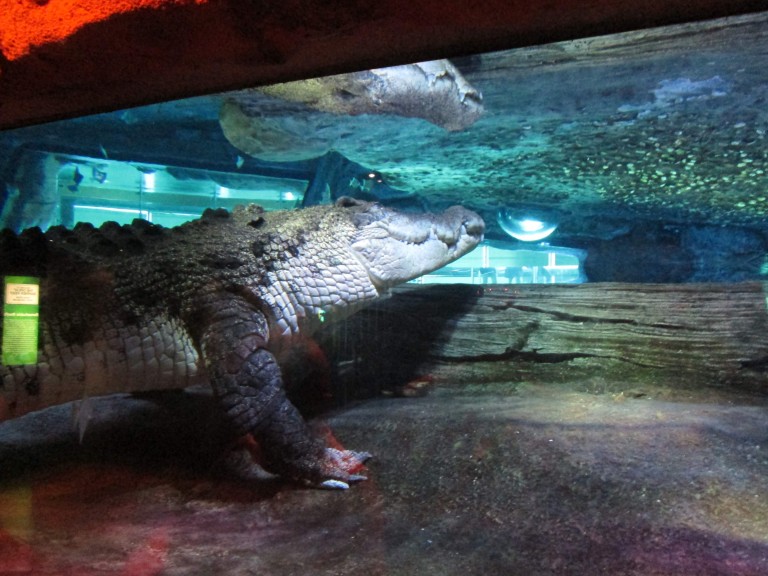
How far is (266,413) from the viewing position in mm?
2828

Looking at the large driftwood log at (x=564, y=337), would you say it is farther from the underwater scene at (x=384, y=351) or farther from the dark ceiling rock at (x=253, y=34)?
the dark ceiling rock at (x=253, y=34)

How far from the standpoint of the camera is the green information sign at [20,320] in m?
2.29

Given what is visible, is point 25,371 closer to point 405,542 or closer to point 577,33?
point 405,542

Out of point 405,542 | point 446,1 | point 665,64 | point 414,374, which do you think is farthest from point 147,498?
point 665,64

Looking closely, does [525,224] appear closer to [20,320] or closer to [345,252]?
[345,252]

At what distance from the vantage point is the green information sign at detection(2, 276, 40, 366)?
2.29m

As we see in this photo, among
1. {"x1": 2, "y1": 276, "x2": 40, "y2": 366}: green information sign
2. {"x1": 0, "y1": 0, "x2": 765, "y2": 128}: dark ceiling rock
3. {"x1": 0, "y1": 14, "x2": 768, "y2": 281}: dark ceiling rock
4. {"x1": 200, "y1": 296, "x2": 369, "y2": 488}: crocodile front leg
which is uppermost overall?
{"x1": 0, "y1": 14, "x2": 768, "y2": 281}: dark ceiling rock

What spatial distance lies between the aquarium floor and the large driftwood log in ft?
0.89

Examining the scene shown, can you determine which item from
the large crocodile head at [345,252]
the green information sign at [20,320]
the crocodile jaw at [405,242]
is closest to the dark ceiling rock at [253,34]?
the green information sign at [20,320]

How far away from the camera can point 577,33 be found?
49.6 inches

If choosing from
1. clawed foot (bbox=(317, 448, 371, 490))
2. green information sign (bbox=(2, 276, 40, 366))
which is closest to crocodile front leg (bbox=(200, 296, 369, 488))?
clawed foot (bbox=(317, 448, 371, 490))

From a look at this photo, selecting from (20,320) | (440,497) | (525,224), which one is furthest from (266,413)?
→ (525,224)

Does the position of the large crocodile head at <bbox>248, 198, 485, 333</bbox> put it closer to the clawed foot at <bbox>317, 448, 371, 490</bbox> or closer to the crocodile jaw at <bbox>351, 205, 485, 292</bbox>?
the crocodile jaw at <bbox>351, 205, 485, 292</bbox>

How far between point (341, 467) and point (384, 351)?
1744mm
